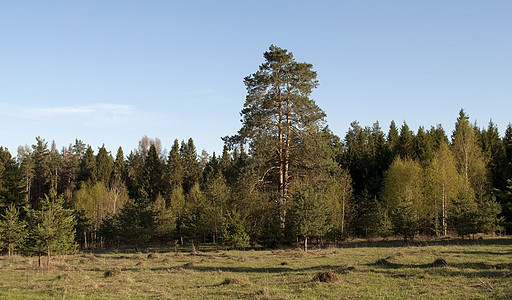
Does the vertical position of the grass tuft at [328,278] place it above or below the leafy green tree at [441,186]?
below

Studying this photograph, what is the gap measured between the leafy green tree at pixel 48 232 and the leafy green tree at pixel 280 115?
15.4 m

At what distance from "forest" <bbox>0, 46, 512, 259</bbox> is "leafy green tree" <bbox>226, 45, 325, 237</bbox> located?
10 centimetres

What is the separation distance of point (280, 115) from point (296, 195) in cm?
800

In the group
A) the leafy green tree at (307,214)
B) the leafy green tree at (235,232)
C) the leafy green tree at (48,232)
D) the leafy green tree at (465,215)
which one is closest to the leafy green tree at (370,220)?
the leafy green tree at (465,215)

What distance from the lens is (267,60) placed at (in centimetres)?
3575

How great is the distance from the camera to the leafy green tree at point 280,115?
33406mm

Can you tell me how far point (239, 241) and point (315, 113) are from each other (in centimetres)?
1416

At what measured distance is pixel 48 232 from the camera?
24.6 meters

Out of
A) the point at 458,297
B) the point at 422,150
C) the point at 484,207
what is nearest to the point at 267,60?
the point at 484,207

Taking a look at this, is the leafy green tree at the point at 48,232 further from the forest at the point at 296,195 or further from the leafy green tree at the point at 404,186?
the leafy green tree at the point at 404,186

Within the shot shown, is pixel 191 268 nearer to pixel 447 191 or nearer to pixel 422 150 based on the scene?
pixel 447 191

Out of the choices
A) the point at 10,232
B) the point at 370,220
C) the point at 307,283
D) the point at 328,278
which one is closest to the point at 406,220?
the point at 370,220

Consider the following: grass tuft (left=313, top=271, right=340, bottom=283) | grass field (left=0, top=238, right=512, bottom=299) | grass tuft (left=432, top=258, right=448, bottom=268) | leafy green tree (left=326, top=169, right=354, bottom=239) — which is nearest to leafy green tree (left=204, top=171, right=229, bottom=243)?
leafy green tree (left=326, top=169, right=354, bottom=239)

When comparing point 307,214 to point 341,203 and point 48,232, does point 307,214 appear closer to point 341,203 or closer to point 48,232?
point 48,232
